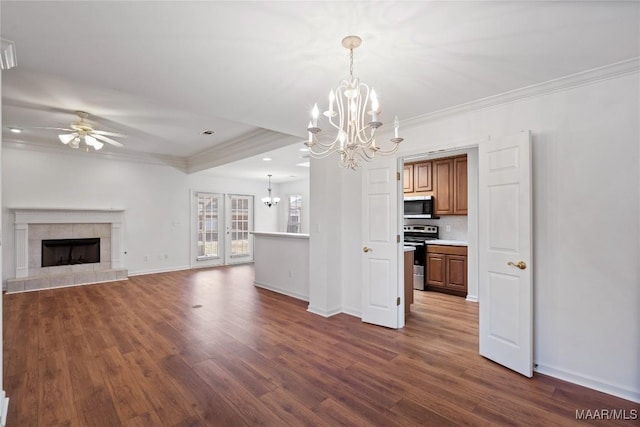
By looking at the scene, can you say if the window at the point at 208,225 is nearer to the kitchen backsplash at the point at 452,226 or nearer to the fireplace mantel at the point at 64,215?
the fireplace mantel at the point at 64,215

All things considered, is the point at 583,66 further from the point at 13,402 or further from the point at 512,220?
the point at 13,402

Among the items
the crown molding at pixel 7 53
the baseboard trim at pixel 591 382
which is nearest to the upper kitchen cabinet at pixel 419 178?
the baseboard trim at pixel 591 382

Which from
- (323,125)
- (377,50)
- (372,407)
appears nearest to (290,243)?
(323,125)

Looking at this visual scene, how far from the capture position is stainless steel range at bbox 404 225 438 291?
17.6 feet

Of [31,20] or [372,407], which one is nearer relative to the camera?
[31,20]

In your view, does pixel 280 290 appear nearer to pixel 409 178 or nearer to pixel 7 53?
pixel 409 178

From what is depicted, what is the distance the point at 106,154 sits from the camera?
6.29 metres

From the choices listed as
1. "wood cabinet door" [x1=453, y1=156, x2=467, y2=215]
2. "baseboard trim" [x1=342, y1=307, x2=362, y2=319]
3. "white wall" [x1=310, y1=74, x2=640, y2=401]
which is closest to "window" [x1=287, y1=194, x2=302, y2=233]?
"wood cabinet door" [x1=453, y1=156, x2=467, y2=215]

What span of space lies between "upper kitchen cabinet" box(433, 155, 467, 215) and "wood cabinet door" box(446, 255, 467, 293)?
0.81 m

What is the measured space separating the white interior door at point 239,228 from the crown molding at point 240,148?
6.00 ft

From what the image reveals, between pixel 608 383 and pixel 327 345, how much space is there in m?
2.30

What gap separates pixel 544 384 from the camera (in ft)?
7.98

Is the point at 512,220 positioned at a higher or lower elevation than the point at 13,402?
higher

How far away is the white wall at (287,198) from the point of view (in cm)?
954
